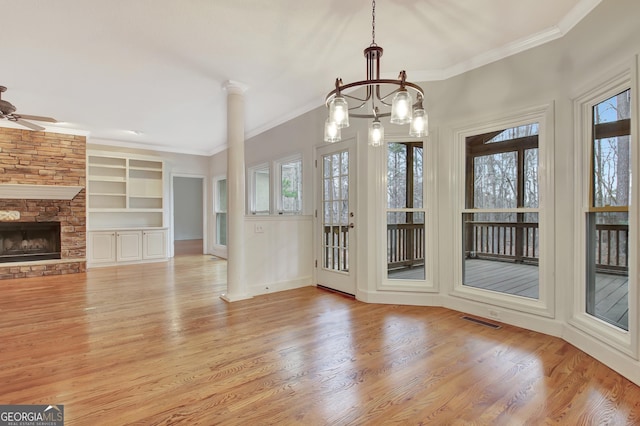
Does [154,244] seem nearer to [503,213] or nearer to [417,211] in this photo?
[417,211]

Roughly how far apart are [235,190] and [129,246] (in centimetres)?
418

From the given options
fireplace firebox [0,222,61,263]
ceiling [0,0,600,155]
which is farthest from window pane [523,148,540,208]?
fireplace firebox [0,222,61,263]

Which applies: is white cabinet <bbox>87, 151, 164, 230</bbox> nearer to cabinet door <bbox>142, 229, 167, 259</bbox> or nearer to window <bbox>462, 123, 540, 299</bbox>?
cabinet door <bbox>142, 229, 167, 259</bbox>

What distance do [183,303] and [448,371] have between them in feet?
9.94

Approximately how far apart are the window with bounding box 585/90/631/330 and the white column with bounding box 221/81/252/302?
3.47 meters

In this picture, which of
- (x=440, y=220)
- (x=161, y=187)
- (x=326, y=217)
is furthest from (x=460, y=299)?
(x=161, y=187)

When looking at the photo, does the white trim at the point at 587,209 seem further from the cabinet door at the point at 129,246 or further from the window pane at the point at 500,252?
the cabinet door at the point at 129,246

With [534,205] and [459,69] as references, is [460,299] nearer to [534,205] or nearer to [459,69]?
[534,205]

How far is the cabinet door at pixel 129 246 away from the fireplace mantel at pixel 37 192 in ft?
3.95

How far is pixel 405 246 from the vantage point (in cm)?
388

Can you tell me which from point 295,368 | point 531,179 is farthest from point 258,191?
point 531,179

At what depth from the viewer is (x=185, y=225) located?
452 inches

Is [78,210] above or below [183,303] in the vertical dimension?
above

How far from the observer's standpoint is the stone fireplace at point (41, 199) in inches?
209
